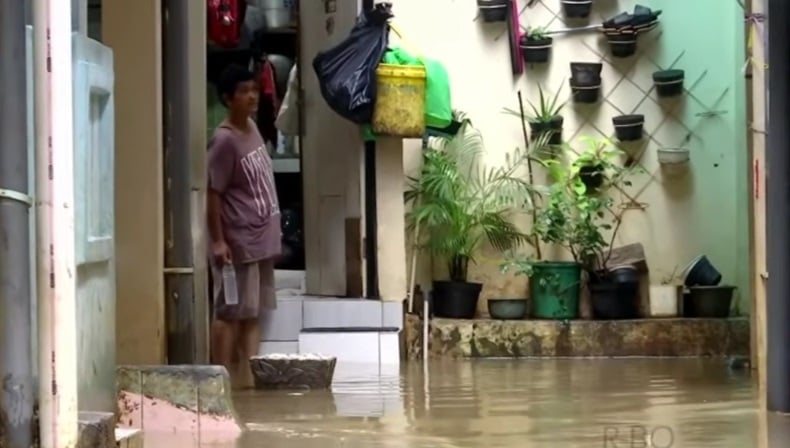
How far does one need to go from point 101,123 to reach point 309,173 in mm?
3873

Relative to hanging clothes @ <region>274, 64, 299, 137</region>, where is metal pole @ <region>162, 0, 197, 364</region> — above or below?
below

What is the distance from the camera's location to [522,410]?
4.43 meters

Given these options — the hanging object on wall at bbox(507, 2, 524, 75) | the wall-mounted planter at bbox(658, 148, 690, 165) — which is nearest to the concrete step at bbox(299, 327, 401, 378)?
the hanging object on wall at bbox(507, 2, 524, 75)

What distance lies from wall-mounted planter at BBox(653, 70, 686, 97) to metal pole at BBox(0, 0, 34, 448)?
17.1ft

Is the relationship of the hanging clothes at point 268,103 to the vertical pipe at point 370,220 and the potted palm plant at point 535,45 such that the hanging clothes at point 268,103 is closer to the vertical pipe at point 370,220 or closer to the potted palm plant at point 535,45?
the vertical pipe at point 370,220

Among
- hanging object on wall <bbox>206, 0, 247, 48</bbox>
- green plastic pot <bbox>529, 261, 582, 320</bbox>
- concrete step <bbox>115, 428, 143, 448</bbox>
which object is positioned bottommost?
concrete step <bbox>115, 428, 143, 448</bbox>

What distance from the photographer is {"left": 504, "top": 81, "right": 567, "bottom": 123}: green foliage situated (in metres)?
7.22

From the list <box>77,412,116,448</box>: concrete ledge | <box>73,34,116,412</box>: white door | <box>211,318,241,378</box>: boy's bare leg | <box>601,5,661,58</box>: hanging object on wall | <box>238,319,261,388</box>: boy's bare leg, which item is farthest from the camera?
<box>601,5,661,58</box>: hanging object on wall

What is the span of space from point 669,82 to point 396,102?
187 cm

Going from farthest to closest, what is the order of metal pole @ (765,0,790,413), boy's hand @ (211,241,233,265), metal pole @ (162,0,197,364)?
1. boy's hand @ (211,241,233,265)
2. metal pole @ (162,0,197,364)
3. metal pole @ (765,0,790,413)

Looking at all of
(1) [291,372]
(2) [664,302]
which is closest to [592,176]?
(2) [664,302]

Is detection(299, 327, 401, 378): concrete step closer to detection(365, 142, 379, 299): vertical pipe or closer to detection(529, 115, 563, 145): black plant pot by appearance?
detection(365, 142, 379, 299): vertical pipe

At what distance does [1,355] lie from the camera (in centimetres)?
254

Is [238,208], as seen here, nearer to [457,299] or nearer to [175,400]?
[457,299]
